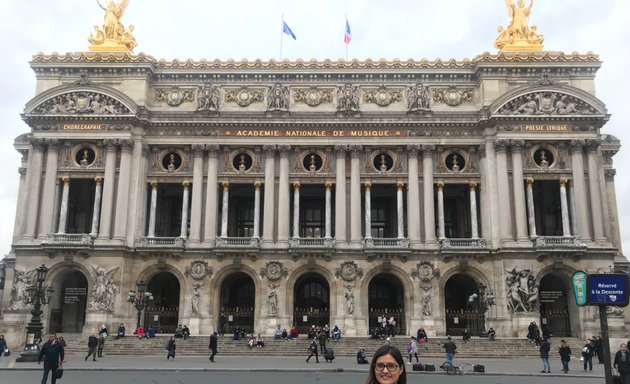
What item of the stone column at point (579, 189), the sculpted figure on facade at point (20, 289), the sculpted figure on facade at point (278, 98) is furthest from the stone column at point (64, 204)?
the stone column at point (579, 189)

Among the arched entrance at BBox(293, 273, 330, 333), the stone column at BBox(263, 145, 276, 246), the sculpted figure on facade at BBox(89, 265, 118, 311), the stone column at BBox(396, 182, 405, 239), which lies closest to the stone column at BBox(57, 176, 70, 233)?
the sculpted figure on facade at BBox(89, 265, 118, 311)

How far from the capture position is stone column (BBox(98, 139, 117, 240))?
46469mm

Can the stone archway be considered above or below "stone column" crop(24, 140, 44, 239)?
below

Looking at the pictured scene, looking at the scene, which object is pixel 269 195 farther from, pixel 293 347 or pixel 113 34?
pixel 113 34

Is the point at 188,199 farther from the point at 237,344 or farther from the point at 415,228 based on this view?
the point at 415,228

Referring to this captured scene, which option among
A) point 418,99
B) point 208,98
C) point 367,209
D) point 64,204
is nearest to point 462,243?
point 367,209

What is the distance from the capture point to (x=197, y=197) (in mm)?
48094

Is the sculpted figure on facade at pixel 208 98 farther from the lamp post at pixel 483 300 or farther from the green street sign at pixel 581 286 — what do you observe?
the green street sign at pixel 581 286

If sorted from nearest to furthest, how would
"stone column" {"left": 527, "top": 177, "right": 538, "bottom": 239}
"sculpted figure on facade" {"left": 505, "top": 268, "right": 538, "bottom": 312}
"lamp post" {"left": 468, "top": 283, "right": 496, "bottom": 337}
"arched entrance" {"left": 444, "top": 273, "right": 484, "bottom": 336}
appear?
"lamp post" {"left": 468, "top": 283, "right": 496, "bottom": 337}, "sculpted figure on facade" {"left": 505, "top": 268, "right": 538, "bottom": 312}, "stone column" {"left": 527, "top": 177, "right": 538, "bottom": 239}, "arched entrance" {"left": 444, "top": 273, "right": 484, "bottom": 336}

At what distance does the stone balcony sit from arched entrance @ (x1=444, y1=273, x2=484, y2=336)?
236 cm

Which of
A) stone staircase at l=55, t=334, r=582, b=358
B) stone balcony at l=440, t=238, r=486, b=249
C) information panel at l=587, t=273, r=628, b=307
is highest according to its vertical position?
stone balcony at l=440, t=238, r=486, b=249

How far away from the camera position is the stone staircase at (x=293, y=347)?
38562 millimetres

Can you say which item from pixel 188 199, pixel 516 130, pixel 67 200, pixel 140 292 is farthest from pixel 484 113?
pixel 67 200

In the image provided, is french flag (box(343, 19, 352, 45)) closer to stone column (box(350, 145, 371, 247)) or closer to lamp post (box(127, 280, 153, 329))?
stone column (box(350, 145, 371, 247))
